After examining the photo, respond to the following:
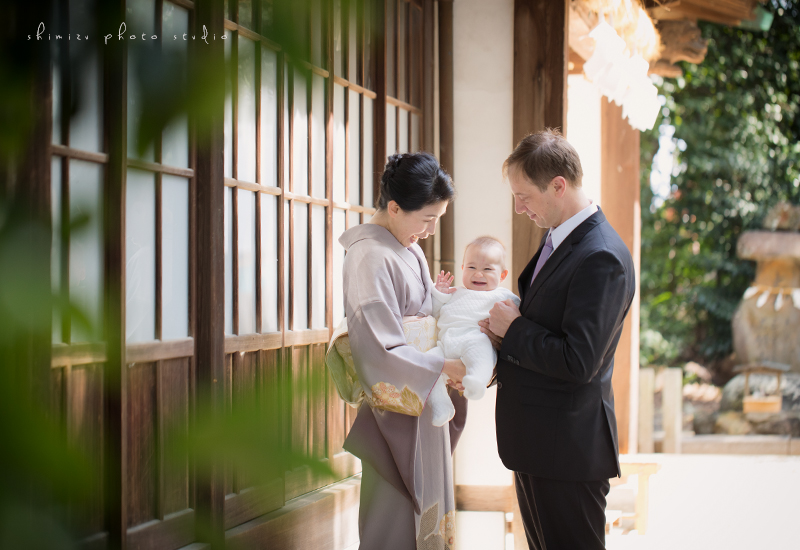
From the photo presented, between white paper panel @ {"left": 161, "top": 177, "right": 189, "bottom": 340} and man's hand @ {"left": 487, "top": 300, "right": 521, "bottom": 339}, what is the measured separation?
0.92 m

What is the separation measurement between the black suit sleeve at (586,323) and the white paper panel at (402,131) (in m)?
1.86

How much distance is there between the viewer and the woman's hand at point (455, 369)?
2.04 metres

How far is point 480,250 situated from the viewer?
2.28 meters

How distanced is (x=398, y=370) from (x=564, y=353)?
1.60 ft

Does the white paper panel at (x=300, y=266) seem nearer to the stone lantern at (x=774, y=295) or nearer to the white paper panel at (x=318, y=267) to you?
the white paper panel at (x=318, y=267)

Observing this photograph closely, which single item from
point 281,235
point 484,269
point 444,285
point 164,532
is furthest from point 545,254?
point 164,532

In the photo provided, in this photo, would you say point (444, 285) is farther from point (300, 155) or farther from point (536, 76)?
point (536, 76)

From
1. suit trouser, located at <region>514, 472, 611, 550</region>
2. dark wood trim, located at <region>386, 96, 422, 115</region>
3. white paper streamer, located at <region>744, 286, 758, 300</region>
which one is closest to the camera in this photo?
suit trouser, located at <region>514, 472, 611, 550</region>

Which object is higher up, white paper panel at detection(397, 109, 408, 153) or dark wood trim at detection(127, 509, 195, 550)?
white paper panel at detection(397, 109, 408, 153)

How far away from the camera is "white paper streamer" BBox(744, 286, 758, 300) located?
1009 centimetres

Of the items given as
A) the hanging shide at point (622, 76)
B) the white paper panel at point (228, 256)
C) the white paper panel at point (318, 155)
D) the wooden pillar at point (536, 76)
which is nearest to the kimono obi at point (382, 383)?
the white paper panel at point (228, 256)

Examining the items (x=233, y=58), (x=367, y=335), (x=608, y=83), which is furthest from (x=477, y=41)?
(x=233, y=58)


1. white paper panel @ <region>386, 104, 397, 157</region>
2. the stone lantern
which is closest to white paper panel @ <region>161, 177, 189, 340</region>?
white paper panel @ <region>386, 104, 397, 157</region>

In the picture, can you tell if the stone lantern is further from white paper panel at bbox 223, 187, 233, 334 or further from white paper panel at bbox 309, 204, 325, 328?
white paper panel at bbox 223, 187, 233, 334
